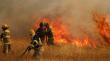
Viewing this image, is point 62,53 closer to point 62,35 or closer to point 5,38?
point 62,35

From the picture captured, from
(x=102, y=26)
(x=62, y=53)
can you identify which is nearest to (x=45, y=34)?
(x=62, y=53)

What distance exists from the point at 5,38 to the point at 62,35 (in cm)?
115

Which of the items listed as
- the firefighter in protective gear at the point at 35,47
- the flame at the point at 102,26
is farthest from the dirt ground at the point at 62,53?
the flame at the point at 102,26

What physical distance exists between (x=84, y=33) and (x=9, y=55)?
1.57 meters

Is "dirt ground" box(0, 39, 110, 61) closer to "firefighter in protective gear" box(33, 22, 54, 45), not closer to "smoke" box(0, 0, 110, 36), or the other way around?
"firefighter in protective gear" box(33, 22, 54, 45)

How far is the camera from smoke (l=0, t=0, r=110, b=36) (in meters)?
8.18

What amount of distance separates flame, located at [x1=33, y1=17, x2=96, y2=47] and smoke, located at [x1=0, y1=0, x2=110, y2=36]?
0.10 meters

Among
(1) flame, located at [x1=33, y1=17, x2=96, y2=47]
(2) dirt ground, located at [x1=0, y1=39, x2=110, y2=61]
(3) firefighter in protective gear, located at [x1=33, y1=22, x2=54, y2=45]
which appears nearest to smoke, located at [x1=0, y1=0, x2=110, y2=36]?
(1) flame, located at [x1=33, y1=17, x2=96, y2=47]

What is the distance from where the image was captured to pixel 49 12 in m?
8.31

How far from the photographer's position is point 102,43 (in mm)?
8039

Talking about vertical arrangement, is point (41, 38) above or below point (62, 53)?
above

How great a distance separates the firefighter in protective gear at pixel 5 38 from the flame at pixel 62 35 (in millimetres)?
551

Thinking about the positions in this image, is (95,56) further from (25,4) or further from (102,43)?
(25,4)

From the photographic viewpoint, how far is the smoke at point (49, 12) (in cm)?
818
